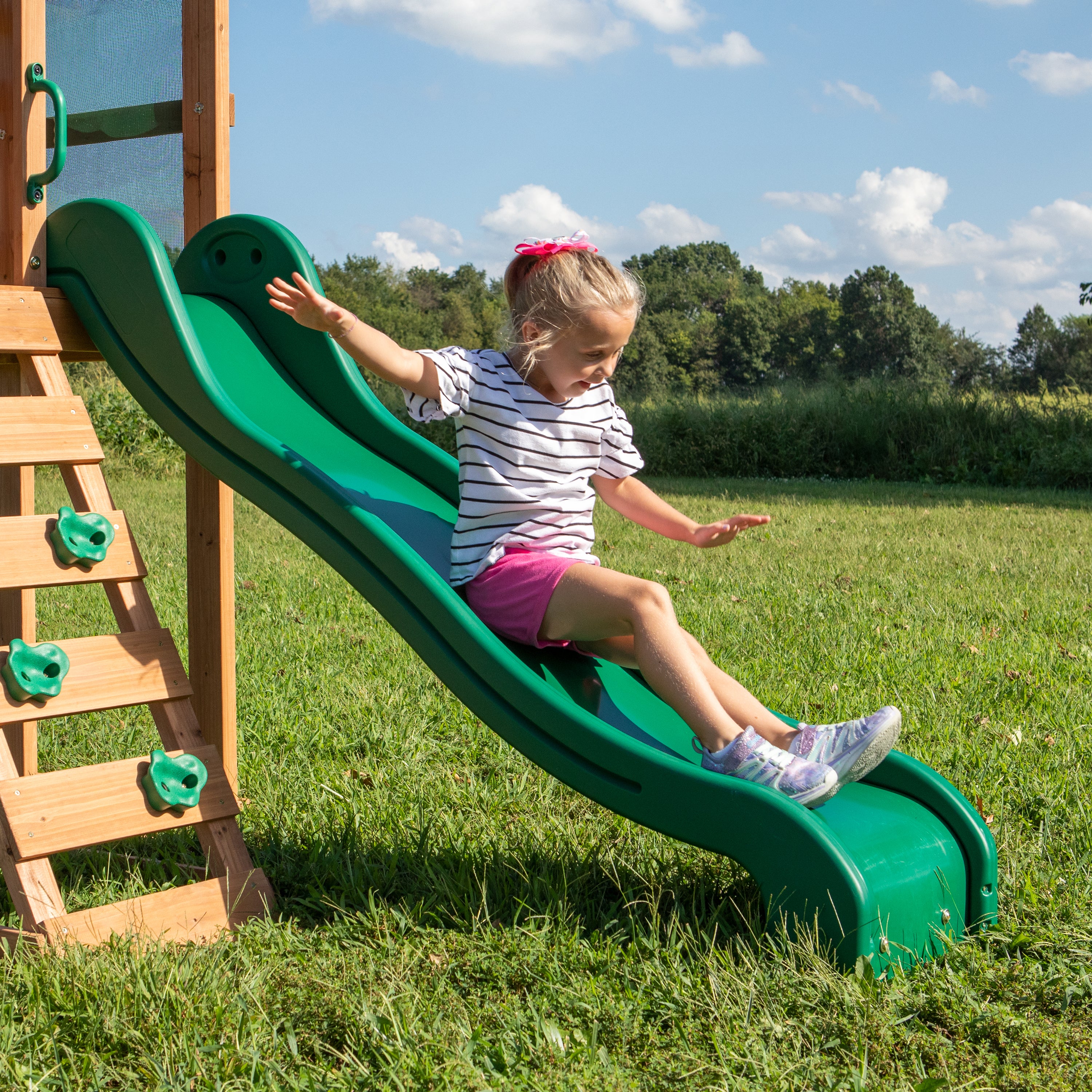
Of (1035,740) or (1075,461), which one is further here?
(1075,461)

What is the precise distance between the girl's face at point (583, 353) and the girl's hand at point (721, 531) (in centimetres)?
51

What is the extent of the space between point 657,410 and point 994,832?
1586cm

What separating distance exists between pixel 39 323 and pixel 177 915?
5.27 feet

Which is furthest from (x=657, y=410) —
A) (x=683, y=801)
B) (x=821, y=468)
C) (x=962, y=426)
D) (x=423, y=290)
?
(x=423, y=290)

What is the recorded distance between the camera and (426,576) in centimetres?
255

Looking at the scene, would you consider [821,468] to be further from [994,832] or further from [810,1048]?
[810,1048]

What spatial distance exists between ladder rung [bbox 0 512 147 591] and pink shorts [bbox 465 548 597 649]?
33.3 inches

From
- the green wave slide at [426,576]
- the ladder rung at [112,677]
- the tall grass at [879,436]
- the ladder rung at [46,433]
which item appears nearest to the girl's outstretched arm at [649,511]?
the green wave slide at [426,576]

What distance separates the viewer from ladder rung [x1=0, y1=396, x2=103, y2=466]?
2613mm

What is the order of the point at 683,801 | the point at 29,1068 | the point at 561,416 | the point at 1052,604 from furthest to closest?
1. the point at 1052,604
2. the point at 561,416
3. the point at 683,801
4. the point at 29,1068

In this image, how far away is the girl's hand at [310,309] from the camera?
2559 millimetres

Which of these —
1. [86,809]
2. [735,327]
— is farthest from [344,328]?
[735,327]

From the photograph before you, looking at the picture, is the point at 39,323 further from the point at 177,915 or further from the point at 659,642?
the point at 659,642

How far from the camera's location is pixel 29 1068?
1.84m
